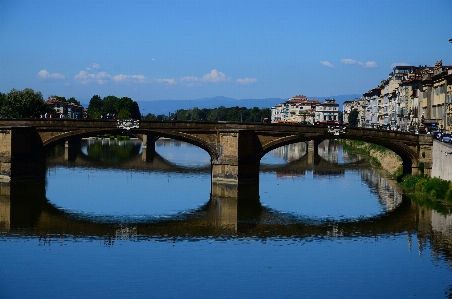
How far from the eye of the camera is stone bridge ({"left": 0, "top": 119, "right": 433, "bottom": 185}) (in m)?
61.4

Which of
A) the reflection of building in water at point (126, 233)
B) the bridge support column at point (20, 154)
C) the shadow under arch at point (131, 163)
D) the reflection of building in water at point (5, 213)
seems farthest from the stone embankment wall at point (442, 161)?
the bridge support column at point (20, 154)

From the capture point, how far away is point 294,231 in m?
42.1

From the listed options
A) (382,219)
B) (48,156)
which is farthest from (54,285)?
(48,156)

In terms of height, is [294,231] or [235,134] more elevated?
[235,134]

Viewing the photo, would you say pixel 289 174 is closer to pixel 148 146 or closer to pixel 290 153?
pixel 148 146

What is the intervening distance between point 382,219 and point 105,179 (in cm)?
2822

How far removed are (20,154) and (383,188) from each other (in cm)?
2862

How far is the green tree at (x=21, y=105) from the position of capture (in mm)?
106375

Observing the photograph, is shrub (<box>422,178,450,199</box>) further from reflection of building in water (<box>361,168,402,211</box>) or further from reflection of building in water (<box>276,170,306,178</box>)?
reflection of building in water (<box>276,170,306,178</box>)

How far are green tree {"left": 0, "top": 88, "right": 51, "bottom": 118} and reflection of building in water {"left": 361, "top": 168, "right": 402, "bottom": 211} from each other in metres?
50.5

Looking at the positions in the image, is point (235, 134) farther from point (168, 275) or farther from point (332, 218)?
point (168, 275)

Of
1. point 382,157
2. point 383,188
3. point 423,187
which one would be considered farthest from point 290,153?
point 423,187

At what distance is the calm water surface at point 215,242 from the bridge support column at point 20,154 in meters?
2.05

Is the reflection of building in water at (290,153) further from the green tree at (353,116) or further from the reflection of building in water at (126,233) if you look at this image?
the green tree at (353,116)
